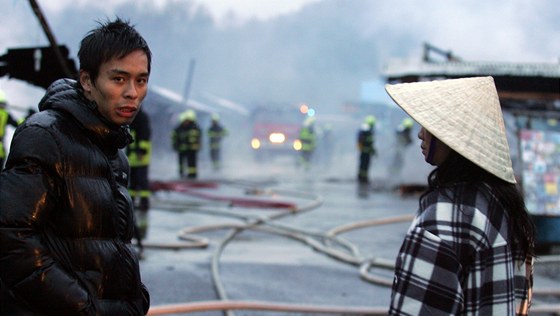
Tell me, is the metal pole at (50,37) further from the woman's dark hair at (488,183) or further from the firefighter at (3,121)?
the firefighter at (3,121)

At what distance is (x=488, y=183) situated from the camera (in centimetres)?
206

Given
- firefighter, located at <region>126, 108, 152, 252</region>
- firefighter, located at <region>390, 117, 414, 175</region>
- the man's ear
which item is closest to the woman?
the man's ear

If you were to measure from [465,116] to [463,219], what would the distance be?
30 cm

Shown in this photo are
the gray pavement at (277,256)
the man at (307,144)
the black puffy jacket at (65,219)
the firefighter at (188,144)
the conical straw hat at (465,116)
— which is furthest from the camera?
the man at (307,144)

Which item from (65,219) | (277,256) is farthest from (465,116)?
(277,256)

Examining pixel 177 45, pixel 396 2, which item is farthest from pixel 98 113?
pixel 177 45

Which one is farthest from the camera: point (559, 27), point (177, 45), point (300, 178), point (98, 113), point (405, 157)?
point (177, 45)

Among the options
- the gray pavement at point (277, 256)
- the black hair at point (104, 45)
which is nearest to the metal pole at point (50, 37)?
the gray pavement at point (277, 256)

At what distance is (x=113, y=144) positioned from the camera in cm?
212

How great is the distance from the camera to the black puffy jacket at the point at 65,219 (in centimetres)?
187

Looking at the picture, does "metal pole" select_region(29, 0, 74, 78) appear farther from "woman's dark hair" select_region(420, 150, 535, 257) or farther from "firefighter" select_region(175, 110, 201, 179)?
"firefighter" select_region(175, 110, 201, 179)

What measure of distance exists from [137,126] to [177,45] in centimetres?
3467

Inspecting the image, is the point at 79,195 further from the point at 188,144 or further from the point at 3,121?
the point at 188,144

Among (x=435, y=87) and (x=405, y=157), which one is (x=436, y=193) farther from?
(x=405, y=157)
